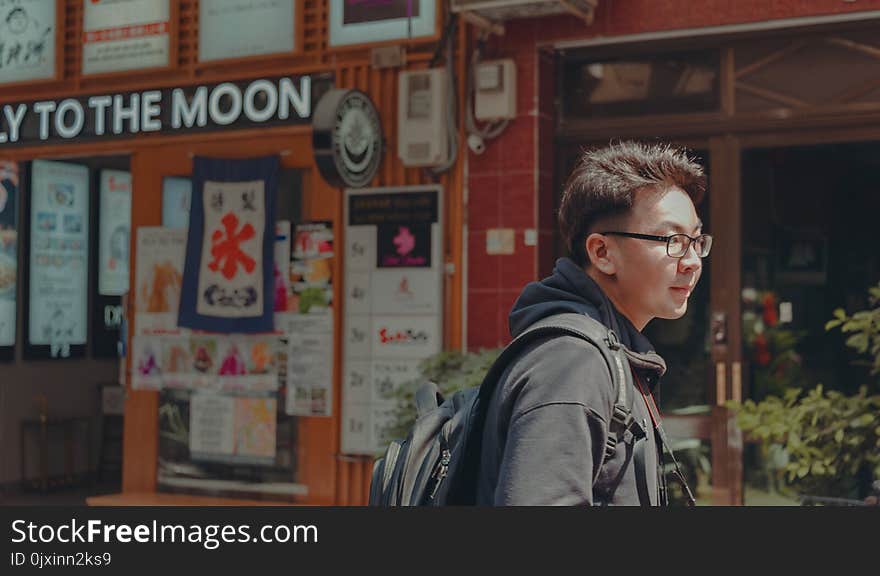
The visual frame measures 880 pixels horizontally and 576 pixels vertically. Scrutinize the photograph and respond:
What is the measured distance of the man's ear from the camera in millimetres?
2455

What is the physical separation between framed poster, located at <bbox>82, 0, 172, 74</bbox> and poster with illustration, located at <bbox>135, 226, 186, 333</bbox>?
1354 millimetres

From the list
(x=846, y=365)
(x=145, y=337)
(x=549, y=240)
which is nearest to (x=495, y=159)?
(x=549, y=240)

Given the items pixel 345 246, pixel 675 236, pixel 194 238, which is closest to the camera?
pixel 675 236

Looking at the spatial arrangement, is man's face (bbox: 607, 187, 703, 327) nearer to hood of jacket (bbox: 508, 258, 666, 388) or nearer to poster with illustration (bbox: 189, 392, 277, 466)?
hood of jacket (bbox: 508, 258, 666, 388)

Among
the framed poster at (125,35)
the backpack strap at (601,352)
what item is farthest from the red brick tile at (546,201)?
the backpack strap at (601,352)

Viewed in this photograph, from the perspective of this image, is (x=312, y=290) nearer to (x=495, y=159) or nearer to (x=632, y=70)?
(x=495, y=159)

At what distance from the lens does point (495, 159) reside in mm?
8094

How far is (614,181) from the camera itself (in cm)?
244

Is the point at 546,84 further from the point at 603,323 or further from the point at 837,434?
the point at 603,323

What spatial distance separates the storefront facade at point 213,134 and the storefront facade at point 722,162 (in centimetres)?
45

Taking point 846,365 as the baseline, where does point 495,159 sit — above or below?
above

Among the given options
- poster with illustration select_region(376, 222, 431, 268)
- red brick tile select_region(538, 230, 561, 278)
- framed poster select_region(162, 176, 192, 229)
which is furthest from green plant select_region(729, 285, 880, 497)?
framed poster select_region(162, 176, 192, 229)

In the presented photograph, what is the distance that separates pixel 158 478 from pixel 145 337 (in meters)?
1.13

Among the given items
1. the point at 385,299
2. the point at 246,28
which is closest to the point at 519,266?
the point at 385,299
